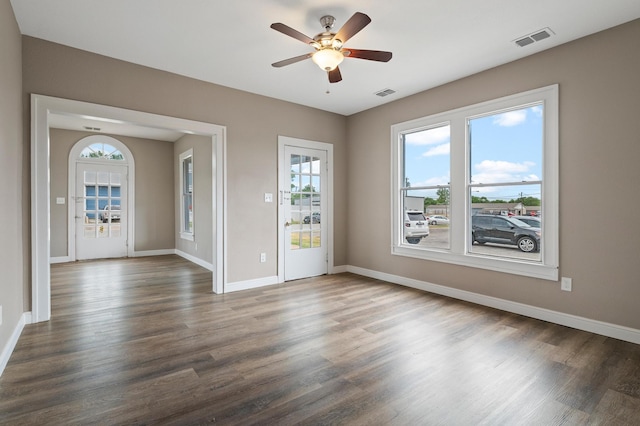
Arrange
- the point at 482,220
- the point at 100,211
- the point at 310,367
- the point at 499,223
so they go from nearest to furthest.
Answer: the point at 310,367
the point at 499,223
the point at 482,220
the point at 100,211

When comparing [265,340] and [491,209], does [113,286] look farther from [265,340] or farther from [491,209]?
[491,209]

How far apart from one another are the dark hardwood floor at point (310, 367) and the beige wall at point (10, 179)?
0.39 meters

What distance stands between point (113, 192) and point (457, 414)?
25.5ft

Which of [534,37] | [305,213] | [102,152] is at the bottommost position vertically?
[305,213]

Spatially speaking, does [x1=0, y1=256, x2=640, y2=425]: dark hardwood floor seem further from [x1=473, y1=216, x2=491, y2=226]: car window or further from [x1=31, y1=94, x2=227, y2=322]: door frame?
[x1=473, y1=216, x2=491, y2=226]: car window

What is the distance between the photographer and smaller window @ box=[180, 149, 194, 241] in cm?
718

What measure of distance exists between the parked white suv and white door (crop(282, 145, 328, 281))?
1.38 metres

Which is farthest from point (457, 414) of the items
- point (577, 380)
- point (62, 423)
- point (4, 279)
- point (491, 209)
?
point (4, 279)

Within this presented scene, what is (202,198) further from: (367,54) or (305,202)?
(367,54)

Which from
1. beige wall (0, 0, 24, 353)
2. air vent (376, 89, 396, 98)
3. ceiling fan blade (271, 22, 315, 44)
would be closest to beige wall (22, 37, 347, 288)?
beige wall (0, 0, 24, 353)

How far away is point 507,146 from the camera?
147 inches

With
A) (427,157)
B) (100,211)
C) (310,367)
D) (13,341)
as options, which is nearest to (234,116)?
(427,157)

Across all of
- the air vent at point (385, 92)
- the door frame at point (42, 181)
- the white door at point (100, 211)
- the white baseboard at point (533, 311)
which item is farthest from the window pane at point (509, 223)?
the white door at point (100, 211)

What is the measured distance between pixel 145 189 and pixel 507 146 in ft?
23.9
